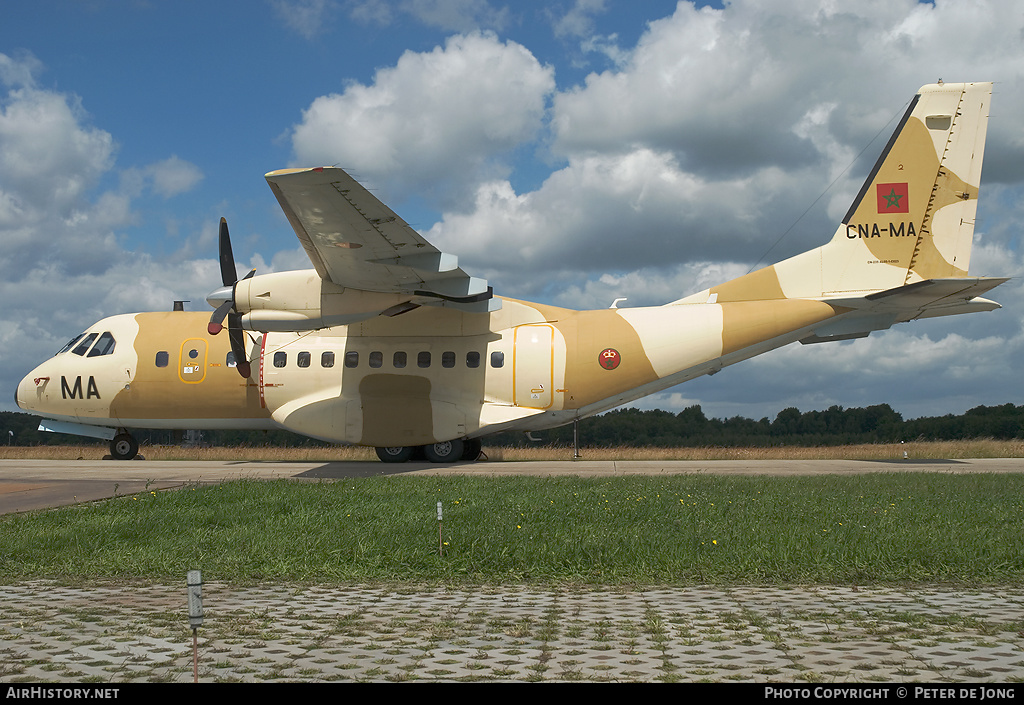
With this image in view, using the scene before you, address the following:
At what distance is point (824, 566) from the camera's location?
8.21m

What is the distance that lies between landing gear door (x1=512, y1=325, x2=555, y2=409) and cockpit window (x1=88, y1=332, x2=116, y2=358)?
477 inches

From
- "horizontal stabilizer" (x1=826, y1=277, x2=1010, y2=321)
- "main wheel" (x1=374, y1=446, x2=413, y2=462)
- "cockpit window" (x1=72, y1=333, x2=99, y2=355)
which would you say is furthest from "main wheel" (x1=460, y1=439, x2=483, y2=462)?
"cockpit window" (x1=72, y1=333, x2=99, y2=355)

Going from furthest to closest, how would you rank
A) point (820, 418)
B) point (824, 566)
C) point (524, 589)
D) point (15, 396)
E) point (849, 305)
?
1. point (820, 418)
2. point (15, 396)
3. point (849, 305)
4. point (824, 566)
5. point (524, 589)

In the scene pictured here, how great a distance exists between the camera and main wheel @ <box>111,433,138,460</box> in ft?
80.9

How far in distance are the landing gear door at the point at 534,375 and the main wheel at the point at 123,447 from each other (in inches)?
495

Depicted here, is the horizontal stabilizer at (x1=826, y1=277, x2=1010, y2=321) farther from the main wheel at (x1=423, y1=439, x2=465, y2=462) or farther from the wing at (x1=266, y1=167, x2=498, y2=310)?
the main wheel at (x1=423, y1=439, x2=465, y2=462)

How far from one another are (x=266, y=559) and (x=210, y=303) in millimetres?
13328

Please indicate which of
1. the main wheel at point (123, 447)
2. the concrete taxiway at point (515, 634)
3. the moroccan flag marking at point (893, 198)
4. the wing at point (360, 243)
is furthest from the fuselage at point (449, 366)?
the concrete taxiway at point (515, 634)

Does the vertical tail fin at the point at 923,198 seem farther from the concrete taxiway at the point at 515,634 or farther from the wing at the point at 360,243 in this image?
the concrete taxiway at the point at 515,634

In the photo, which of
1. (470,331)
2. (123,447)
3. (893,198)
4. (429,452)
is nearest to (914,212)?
(893,198)

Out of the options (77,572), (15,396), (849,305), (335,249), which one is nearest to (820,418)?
(849,305)

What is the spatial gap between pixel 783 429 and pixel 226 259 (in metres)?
30.5

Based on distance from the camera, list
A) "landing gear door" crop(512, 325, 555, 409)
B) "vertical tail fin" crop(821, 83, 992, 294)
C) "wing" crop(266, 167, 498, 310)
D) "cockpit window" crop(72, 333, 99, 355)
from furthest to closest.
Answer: "cockpit window" crop(72, 333, 99, 355) → "landing gear door" crop(512, 325, 555, 409) → "vertical tail fin" crop(821, 83, 992, 294) → "wing" crop(266, 167, 498, 310)
